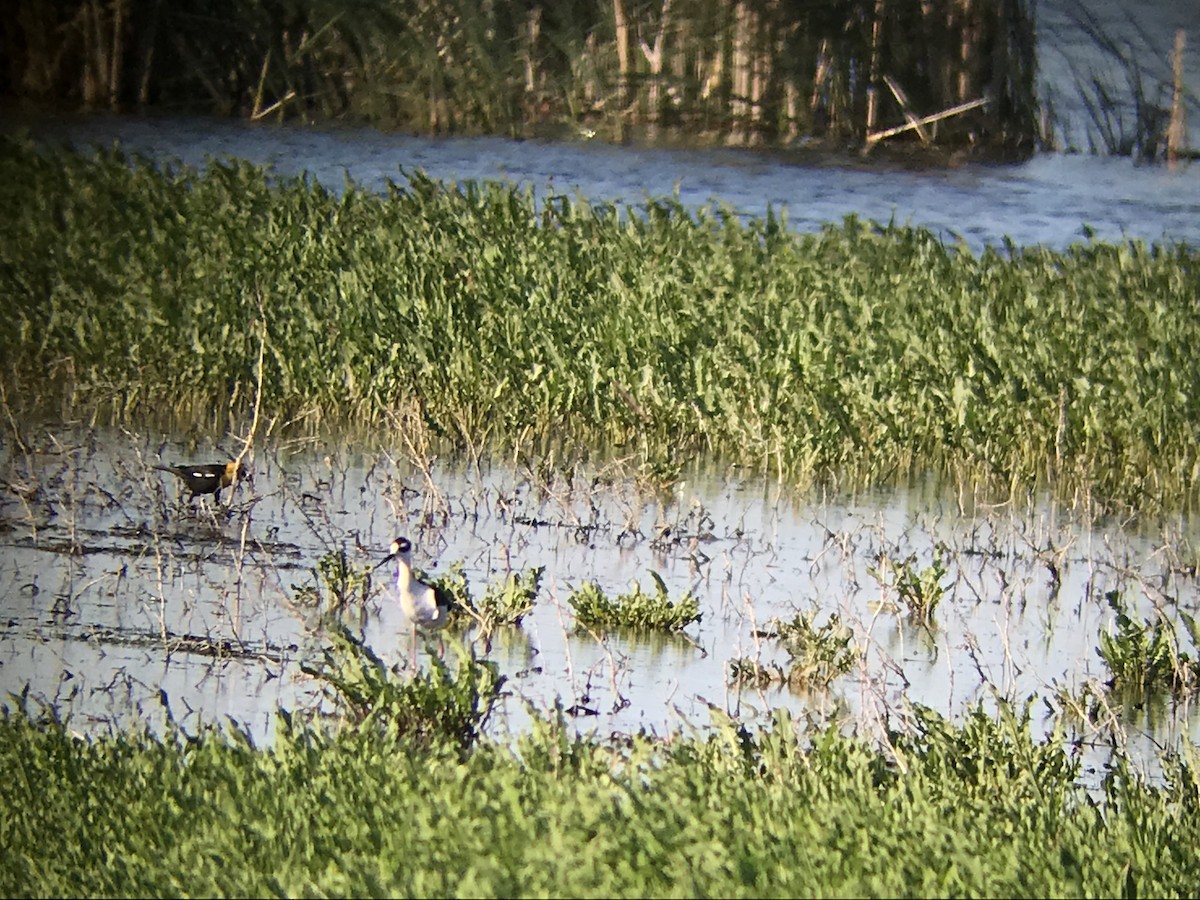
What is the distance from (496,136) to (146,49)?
0.78 m

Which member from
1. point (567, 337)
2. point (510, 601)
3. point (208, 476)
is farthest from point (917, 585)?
point (208, 476)

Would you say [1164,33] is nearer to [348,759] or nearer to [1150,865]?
Result: [1150,865]

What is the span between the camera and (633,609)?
394 cm

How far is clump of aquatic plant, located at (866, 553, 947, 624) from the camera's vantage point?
13.2 feet

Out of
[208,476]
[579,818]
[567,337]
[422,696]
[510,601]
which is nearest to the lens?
[579,818]

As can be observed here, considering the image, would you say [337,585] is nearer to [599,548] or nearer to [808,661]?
[599,548]

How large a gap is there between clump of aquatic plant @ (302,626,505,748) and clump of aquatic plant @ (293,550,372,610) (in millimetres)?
545

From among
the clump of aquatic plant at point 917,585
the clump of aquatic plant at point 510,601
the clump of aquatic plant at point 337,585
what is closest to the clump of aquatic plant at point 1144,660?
the clump of aquatic plant at point 917,585

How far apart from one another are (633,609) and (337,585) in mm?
636

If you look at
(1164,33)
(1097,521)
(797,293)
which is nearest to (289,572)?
(797,293)

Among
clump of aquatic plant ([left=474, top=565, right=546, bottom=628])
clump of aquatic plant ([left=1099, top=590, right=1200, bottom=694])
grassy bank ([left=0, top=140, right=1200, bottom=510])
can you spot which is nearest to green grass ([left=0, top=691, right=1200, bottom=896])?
clump of aquatic plant ([left=1099, top=590, right=1200, bottom=694])

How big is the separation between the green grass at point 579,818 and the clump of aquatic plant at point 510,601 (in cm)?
62

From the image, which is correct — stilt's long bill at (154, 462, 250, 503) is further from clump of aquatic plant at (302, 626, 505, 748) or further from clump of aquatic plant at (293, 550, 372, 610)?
clump of aquatic plant at (302, 626, 505, 748)

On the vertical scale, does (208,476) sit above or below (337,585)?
above
